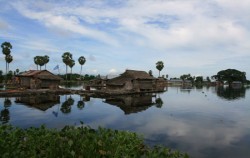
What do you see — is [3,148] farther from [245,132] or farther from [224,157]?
[245,132]

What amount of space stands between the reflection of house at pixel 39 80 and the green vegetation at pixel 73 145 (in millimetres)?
48889

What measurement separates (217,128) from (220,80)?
511 ft

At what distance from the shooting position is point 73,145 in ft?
22.2

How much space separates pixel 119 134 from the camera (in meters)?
7.29

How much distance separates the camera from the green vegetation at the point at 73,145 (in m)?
6.32

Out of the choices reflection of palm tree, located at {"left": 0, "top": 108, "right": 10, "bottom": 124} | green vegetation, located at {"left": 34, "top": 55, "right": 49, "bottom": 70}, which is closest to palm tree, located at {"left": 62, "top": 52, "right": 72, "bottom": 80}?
green vegetation, located at {"left": 34, "top": 55, "right": 49, "bottom": 70}

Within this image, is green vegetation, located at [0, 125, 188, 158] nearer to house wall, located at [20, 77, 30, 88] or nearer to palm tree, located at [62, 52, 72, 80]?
house wall, located at [20, 77, 30, 88]

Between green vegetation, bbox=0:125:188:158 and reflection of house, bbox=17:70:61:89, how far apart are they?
4889 centimetres

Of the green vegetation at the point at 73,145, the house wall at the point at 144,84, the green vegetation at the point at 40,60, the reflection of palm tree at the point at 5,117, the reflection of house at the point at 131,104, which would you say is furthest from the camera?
the green vegetation at the point at 40,60

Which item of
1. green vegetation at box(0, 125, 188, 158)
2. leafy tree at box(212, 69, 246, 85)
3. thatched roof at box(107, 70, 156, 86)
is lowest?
green vegetation at box(0, 125, 188, 158)

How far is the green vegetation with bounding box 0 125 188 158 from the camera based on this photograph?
6.32 metres

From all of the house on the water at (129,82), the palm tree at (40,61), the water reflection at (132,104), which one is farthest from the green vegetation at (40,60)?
the water reflection at (132,104)

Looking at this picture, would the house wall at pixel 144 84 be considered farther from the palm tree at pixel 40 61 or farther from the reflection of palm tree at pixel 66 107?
the palm tree at pixel 40 61

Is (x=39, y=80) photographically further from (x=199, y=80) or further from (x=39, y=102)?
(x=199, y=80)
